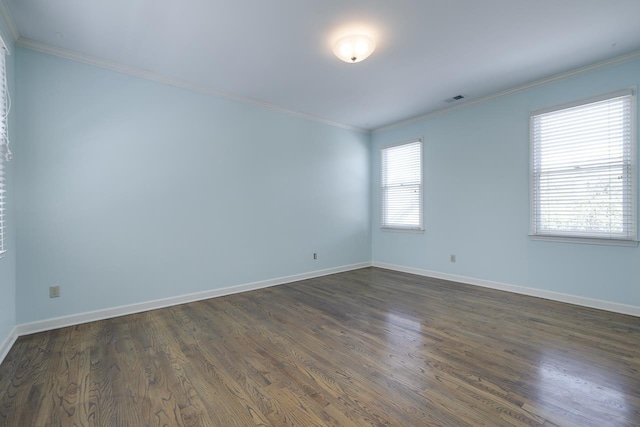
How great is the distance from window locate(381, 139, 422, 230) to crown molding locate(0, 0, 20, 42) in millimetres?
4939

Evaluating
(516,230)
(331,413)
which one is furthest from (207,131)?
(516,230)

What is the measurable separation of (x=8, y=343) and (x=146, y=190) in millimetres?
1718

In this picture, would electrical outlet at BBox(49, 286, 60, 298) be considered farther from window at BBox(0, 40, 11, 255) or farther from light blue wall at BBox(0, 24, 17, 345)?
window at BBox(0, 40, 11, 255)

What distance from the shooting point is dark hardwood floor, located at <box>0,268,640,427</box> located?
1.60 meters

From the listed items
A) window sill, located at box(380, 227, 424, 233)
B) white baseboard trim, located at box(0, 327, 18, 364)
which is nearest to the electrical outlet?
white baseboard trim, located at box(0, 327, 18, 364)

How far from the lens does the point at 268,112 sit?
4.34 m

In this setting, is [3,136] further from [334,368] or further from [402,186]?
[402,186]

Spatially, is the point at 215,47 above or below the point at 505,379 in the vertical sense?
above

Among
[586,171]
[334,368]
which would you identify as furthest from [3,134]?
[586,171]

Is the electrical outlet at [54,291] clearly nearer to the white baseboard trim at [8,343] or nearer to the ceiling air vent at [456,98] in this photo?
the white baseboard trim at [8,343]

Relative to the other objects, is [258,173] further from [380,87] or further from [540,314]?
[540,314]

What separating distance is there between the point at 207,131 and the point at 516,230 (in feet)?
14.1

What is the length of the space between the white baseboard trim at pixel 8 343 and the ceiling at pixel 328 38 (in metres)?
2.60

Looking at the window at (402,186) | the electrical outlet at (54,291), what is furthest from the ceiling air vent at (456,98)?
the electrical outlet at (54,291)
